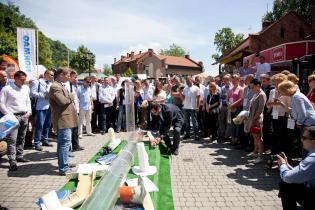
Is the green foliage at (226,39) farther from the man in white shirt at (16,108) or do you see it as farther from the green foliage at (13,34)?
the man in white shirt at (16,108)

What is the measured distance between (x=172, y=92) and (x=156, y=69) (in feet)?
225

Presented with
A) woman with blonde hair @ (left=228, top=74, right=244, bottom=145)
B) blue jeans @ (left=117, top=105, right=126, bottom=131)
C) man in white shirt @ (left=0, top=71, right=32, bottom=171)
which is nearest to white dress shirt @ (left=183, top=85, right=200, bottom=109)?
woman with blonde hair @ (left=228, top=74, right=244, bottom=145)

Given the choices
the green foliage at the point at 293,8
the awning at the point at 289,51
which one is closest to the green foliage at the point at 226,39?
the green foliage at the point at 293,8

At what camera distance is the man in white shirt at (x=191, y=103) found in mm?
9828

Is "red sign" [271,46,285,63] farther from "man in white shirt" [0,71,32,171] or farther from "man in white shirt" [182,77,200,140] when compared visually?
"man in white shirt" [0,71,32,171]

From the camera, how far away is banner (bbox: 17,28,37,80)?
1059 centimetres

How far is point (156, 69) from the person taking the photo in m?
78.9

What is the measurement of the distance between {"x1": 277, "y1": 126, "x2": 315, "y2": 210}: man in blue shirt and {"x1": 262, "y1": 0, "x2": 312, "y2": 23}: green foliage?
3992 centimetres

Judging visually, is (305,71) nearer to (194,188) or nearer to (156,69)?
(194,188)

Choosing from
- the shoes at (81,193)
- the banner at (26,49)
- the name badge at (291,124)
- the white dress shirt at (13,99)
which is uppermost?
the banner at (26,49)

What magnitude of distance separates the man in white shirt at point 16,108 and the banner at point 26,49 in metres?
4.34

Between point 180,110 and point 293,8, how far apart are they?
39250mm

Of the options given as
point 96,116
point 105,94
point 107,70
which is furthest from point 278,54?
point 107,70

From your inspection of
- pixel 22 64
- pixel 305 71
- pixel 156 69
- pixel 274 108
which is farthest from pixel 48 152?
pixel 156 69
